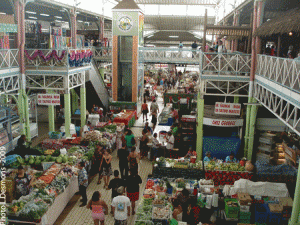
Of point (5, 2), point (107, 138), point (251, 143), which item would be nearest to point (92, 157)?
point (107, 138)

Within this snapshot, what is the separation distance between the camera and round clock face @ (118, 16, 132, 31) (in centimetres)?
2278

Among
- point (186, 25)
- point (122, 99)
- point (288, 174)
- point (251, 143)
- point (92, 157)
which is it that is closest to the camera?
point (288, 174)

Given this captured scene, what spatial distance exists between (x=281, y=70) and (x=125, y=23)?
15.4 m

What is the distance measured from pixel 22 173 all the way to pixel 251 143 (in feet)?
29.8

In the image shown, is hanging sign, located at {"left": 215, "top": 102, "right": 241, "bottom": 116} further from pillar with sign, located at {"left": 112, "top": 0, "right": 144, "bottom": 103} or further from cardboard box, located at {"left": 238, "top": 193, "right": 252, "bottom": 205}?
pillar with sign, located at {"left": 112, "top": 0, "right": 144, "bottom": 103}

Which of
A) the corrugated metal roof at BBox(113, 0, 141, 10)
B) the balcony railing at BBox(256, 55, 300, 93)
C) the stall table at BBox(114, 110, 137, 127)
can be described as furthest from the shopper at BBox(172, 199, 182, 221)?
the corrugated metal roof at BBox(113, 0, 141, 10)

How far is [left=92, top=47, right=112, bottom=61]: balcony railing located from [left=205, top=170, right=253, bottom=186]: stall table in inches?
673

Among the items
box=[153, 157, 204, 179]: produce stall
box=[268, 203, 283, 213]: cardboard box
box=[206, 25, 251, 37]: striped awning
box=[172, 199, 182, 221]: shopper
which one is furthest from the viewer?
box=[206, 25, 251, 37]: striped awning

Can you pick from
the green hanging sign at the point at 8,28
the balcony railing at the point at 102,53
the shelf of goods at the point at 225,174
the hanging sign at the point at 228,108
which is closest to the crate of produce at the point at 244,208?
the shelf of goods at the point at 225,174

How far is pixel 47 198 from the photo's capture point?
8.77 meters

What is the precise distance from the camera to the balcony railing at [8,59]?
12740 millimetres

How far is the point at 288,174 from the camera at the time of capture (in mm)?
10961

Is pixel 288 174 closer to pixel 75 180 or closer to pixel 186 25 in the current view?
pixel 75 180

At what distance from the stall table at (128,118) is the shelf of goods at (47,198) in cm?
741
